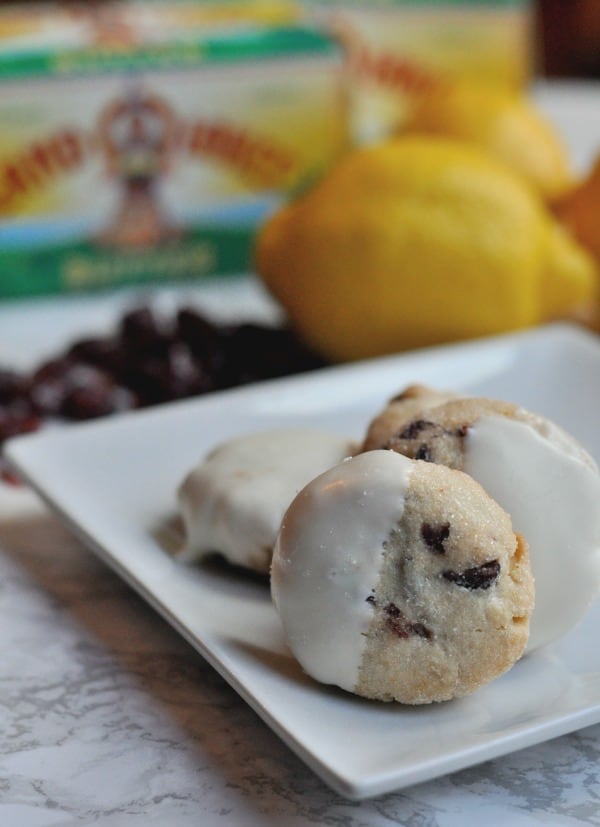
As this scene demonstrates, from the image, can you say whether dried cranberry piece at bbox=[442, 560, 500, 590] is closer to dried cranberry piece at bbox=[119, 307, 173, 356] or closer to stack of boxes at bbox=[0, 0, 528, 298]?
dried cranberry piece at bbox=[119, 307, 173, 356]

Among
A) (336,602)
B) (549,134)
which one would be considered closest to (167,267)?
(549,134)

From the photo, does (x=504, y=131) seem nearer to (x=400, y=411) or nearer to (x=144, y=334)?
(x=144, y=334)

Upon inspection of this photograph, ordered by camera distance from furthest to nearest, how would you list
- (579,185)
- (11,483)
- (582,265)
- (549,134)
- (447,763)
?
(549,134) → (579,185) → (582,265) → (11,483) → (447,763)

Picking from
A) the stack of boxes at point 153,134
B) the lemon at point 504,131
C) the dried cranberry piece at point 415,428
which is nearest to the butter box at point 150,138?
the stack of boxes at point 153,134

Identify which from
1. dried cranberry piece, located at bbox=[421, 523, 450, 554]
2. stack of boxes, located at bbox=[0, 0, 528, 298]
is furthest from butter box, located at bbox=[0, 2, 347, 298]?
dried cranberry piece, located at bbox=[421, 523, 450, 554]

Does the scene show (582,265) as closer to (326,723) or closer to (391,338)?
(391,338)

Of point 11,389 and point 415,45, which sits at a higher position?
point 415,45

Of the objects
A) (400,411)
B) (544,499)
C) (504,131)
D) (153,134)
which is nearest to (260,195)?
(153,134)
